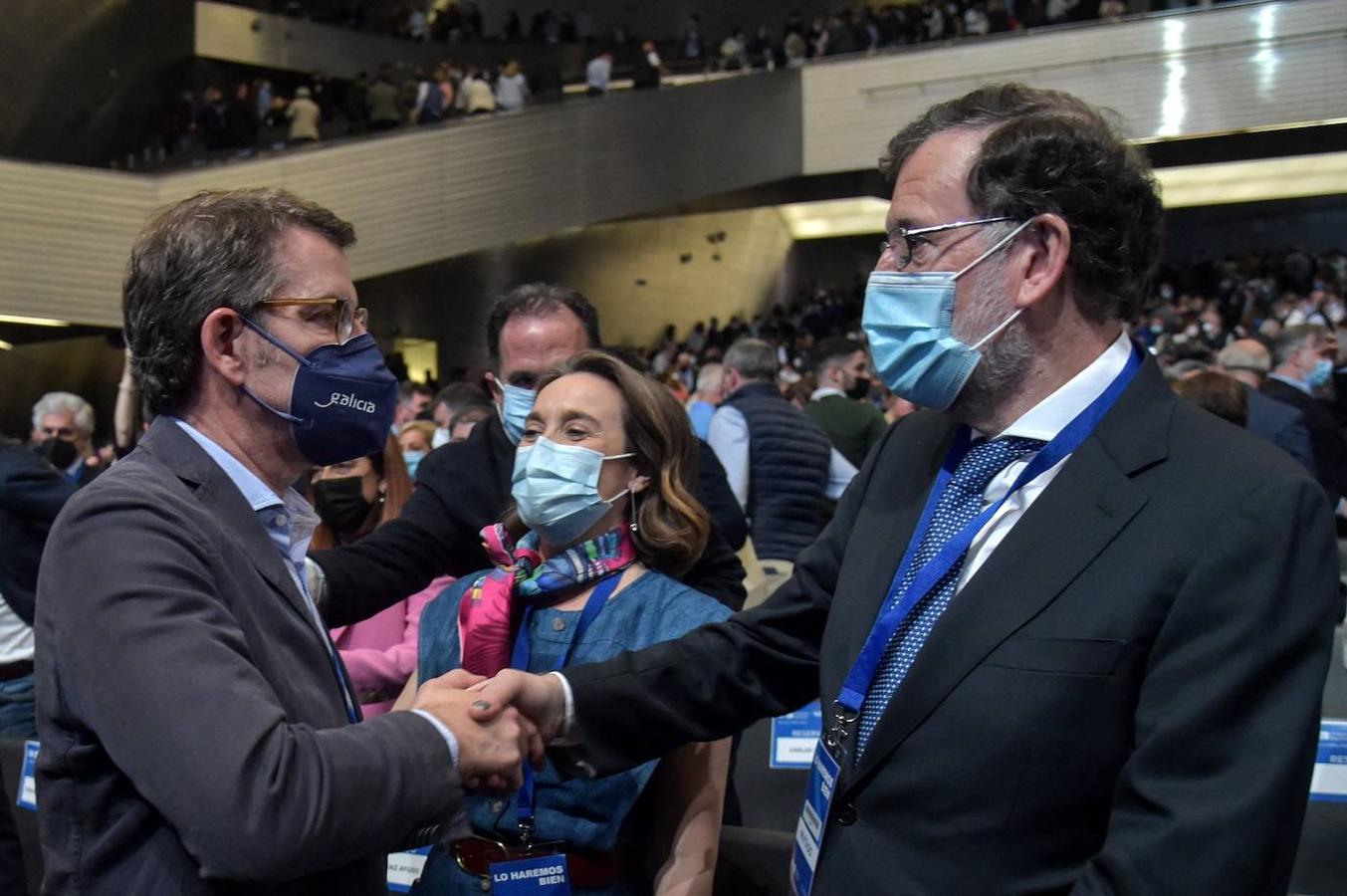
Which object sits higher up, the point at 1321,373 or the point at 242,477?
the point at 242,477

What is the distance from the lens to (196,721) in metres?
1.38

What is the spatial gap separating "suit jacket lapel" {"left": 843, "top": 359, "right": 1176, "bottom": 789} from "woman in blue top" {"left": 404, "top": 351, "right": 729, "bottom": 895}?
78cm

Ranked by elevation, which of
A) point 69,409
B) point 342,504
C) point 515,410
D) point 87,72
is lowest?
point 69,409

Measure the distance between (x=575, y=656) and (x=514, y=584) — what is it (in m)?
0.19

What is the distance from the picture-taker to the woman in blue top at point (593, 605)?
2240 millimetres

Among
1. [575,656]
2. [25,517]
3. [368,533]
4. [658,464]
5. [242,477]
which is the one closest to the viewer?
[242,477]

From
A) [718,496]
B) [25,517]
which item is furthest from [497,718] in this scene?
[25,517]

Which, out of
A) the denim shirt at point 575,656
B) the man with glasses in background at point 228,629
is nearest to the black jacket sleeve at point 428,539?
the denim shirt at point 575,656

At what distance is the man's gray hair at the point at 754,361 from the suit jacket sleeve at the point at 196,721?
4.39 metres

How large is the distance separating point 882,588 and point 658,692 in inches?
17.3

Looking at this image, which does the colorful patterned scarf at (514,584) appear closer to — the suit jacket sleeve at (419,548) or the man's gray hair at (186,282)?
the suit jacket sleeve at (419,548)

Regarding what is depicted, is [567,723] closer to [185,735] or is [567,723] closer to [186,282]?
[185,735]

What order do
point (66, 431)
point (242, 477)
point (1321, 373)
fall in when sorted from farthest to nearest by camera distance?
point (1321, 373) < point (66, 431) < point (242, 477)

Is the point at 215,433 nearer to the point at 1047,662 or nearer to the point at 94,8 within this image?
the point at 1047,662
